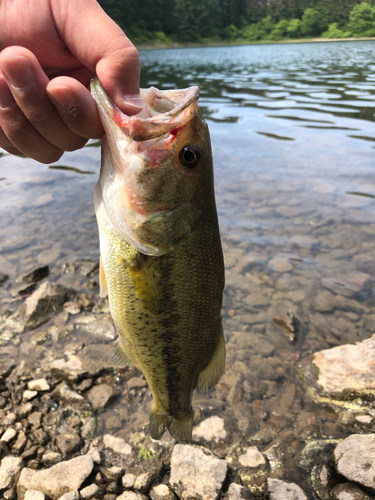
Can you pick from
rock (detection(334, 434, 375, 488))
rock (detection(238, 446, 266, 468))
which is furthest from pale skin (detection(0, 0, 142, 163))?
rock (detection(334, 434, 375, 488))

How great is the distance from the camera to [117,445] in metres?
3.24

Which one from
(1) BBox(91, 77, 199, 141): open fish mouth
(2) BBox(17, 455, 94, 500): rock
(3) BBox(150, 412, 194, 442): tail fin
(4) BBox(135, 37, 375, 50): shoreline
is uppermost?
(4) BBox(135, 37, 375, 50): shoreline

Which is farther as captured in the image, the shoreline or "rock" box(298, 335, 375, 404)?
the shoreline

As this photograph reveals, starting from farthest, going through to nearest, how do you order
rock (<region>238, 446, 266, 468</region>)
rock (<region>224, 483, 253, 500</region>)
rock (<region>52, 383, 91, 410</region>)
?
1. rock (<region>52, 383, 91, 410</region>)
2. rock (<region>238, 446, 266, 468</region>)
3. rock (<region>224, 483, 253, 500</region>)

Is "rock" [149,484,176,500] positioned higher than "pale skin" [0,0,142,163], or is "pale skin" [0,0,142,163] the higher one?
"pale skin" [0,0,142,163]

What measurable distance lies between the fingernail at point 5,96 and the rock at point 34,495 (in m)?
2.63

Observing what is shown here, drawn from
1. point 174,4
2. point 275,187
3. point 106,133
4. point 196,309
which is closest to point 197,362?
point 196,309

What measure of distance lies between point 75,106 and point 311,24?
118138 millimetres

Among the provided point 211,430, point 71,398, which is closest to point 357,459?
point 211,430

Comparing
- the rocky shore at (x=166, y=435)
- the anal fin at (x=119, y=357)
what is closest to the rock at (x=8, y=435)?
the rocky shore at (x=166, y=435)

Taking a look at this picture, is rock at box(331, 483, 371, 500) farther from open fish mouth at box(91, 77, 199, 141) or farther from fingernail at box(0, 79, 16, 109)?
fingernail at box(0, 79, 16, 109)

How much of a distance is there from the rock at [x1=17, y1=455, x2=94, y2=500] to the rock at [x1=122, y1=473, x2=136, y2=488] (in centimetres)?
28

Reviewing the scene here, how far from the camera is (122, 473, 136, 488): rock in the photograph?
2.87m

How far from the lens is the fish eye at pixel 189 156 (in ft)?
6.19
